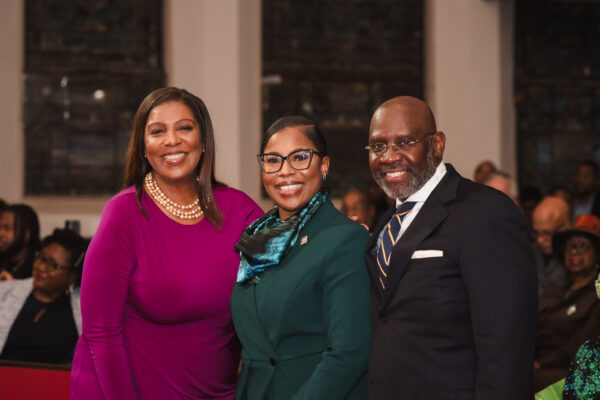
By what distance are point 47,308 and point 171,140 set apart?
224 centimetres

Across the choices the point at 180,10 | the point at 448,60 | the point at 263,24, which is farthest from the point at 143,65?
the point at 448,60

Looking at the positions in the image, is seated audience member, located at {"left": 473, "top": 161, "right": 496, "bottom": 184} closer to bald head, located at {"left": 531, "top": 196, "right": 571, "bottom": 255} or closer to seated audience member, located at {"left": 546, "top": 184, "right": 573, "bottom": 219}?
seated audience member, located at {"left": 546, "top": 184, "right": 573, "bottom": 219}

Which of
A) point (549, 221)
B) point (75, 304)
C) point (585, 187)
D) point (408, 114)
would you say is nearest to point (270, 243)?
point (408, 114)

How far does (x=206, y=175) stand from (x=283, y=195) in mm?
428

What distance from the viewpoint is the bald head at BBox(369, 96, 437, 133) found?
2.34 metres

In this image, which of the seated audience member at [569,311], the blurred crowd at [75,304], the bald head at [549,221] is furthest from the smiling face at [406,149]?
the bald head at [549,221]

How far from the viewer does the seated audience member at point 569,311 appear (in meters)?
4.24

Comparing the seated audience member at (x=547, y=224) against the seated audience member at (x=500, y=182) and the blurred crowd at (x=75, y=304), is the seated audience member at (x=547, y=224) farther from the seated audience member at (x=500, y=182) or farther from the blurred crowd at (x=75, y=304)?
the seated audience member at (x=500, y=182)

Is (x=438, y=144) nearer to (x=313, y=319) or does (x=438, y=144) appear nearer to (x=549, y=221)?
(x=313, y=319)

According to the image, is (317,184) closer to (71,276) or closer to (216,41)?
(71,276)

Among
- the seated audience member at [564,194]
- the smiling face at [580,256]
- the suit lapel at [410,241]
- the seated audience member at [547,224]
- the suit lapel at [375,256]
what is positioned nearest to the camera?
the suit lapel at [410,241]

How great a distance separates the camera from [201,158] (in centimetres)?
283

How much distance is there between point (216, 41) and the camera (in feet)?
25.3

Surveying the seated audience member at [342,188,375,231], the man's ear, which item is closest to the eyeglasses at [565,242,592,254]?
the seated audience member at [342,188,375,231]
